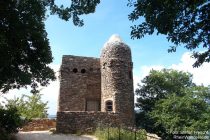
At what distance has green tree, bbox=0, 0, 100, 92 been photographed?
11.8 meters

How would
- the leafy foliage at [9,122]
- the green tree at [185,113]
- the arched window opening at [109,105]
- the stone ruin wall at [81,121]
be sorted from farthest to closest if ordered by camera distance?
1. the green tree at [185,113]
2. the arched window opening at [109,105]
3. the stone ruin wall at [81,121]
4. the leafy foliage at [9,122]

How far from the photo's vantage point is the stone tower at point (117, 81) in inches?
911

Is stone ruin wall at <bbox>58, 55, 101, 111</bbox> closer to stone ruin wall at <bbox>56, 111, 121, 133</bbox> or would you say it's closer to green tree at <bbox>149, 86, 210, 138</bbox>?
stone ruin wall at <bbox>56, 111, 121, 133</bbox>

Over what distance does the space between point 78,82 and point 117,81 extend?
3.56 metres

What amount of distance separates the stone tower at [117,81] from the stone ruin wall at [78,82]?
1.07 metres

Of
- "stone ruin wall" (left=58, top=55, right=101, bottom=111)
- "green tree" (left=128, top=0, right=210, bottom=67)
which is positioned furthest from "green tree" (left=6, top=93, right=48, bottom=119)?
"green tree" (left=128, top=0, right=210, bottom=67)

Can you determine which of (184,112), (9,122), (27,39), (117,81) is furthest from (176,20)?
(184,112)

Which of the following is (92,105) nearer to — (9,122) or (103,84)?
(103,84)

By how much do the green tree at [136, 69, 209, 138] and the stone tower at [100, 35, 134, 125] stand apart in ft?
10.6

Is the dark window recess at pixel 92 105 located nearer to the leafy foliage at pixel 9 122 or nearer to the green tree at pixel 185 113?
the green tree at pixel 185 113

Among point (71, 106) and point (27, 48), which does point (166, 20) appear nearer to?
point (27, 48)

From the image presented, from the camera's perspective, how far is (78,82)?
2527 cm

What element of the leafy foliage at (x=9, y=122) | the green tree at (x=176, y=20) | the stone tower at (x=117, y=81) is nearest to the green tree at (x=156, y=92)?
the stone tower at (x=117, y=81)

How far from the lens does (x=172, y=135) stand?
75.9 feet
